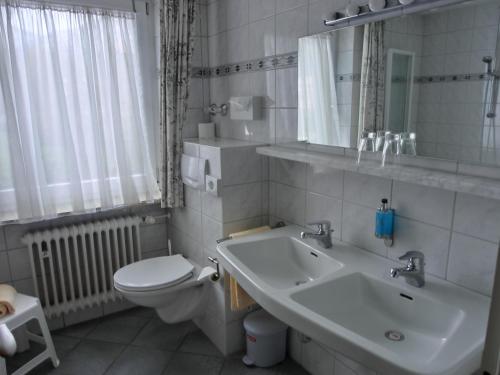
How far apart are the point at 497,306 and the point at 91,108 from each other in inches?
91.7

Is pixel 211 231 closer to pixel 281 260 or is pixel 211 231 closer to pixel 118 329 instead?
pixel 281 260

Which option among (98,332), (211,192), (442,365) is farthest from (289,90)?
(98,332)

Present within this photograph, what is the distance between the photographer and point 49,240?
2312 millimetres

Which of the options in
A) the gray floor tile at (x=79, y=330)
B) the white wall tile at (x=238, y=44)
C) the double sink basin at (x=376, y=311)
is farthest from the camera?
the gray floor tile at (x=79, y=330)

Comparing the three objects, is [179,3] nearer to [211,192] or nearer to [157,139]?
[157,139]

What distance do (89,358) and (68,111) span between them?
1.49 meters

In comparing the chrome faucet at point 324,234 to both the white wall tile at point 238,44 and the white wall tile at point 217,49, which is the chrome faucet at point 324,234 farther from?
the white wall tile at point 217,49

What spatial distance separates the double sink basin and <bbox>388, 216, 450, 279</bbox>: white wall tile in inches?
2.1

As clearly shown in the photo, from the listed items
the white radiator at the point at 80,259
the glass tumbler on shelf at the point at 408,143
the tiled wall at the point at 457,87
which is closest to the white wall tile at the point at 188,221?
the white radiator at the point at 80,259

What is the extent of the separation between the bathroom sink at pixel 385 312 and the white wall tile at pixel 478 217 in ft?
0.87

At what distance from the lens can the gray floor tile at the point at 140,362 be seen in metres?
2.13

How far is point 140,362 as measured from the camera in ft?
7.23

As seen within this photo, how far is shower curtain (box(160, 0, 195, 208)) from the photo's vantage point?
2312 millimetres

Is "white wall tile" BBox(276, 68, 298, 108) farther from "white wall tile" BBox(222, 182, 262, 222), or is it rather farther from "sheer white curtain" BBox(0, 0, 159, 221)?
"sheer white curtain" BBox(0, 0, 159, 221)
